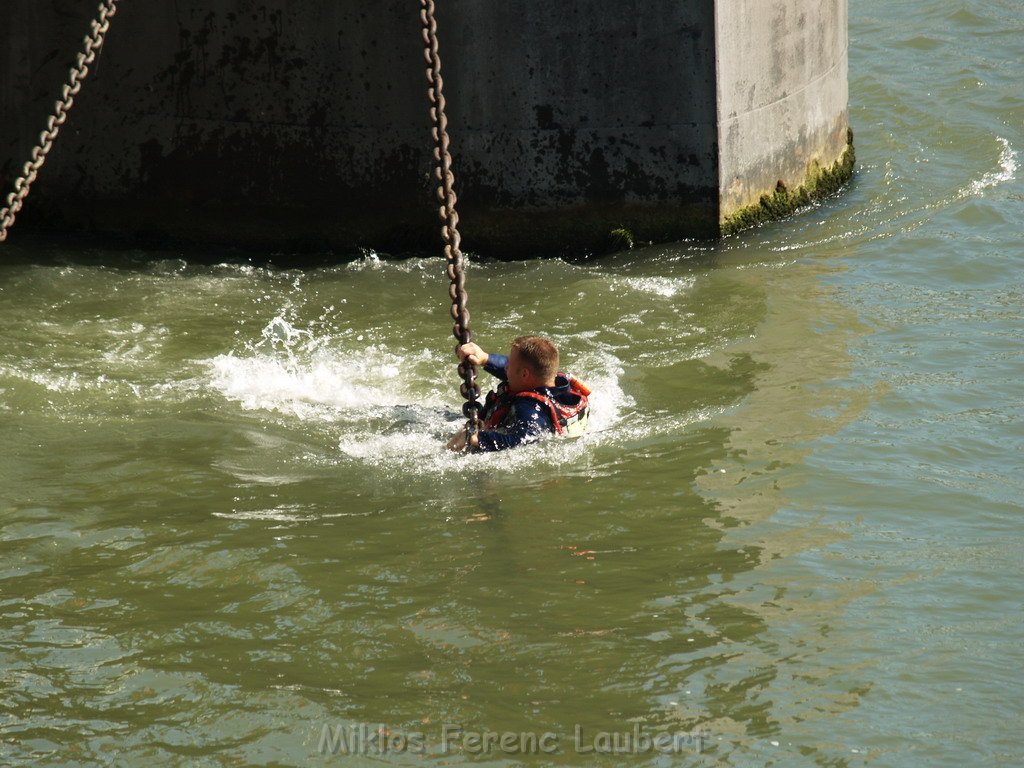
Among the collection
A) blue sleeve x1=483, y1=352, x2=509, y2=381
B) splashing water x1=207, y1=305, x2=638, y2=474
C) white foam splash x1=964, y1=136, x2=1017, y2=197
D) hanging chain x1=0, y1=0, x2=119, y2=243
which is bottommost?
splashing water x1=207, y1=305, x2=638, y2=474

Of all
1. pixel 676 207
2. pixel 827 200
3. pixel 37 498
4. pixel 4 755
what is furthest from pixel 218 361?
pixel 827 200

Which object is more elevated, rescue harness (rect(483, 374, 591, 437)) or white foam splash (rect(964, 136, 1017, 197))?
rescue harness (rect(483, 374, 591, 437))

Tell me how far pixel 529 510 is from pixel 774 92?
615cm

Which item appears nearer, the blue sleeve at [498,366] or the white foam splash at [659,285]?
the blue sleeve at [498,366]

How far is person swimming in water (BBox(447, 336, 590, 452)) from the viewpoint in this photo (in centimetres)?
788

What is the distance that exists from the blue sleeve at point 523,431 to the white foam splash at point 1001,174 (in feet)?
22.6

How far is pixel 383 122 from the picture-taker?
38.1 feet

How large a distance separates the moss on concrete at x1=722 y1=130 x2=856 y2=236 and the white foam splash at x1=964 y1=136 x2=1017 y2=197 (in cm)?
123

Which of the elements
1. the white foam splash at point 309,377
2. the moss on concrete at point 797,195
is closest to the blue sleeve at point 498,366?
the white foam splash at point 309,377

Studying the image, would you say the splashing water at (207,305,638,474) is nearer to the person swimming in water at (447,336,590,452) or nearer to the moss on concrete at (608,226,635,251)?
the person swimming in water at (447,336,590,452)

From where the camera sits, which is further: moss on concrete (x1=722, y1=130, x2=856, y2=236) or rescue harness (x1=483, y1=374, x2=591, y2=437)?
moss on concrete (x1=722, y1=130, x2=856, y2=236)

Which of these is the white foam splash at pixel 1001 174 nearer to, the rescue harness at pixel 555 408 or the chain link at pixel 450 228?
the rescue harness at pixel 555 408

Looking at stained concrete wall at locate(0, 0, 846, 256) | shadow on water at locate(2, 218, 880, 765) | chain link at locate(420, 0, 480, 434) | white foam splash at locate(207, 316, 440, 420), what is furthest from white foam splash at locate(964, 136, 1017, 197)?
chain link at locate(420, 0, 480, 434)

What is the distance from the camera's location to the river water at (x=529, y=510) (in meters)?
5.30
